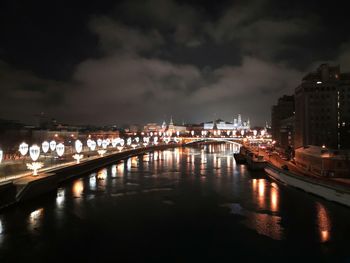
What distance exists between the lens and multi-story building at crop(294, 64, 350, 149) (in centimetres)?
4569

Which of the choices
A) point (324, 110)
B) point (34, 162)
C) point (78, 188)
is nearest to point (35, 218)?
point (34, 162)

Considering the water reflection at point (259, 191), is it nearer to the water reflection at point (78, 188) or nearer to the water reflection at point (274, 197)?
the water reflection at point (274, 197)

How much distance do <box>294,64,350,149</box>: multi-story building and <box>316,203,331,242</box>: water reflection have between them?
29536mm

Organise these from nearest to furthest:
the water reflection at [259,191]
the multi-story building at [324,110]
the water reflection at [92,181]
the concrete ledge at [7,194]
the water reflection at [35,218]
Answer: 1. the water reflection at [35,218]
2. the concrete ledge at [7,194]
3. the water reflection at [259,191]
4. the water reflection at [92,181]
5. the multi-story building at [324,110]

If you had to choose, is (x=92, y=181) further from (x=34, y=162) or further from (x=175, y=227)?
(x=175, y=227)

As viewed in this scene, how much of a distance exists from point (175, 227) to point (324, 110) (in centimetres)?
4055

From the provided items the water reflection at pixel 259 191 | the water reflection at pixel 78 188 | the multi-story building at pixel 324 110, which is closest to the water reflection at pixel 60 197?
the water reflection at pixel 78 188

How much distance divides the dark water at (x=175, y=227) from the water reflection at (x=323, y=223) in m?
0.04

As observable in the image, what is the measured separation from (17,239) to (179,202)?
31.4 ft

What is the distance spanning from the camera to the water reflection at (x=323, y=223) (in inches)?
523

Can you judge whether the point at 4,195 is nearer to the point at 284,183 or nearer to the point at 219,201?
the point at 219,201

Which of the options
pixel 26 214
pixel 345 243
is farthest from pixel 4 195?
pixel 345 243

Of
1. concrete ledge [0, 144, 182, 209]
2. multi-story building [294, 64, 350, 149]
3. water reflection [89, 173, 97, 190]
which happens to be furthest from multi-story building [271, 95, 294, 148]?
concrete ledge [0, 144, 182, 209]

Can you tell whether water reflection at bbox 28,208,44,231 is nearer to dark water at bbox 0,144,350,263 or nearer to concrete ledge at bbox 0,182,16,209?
dark water at bbox 0,144,350,263
